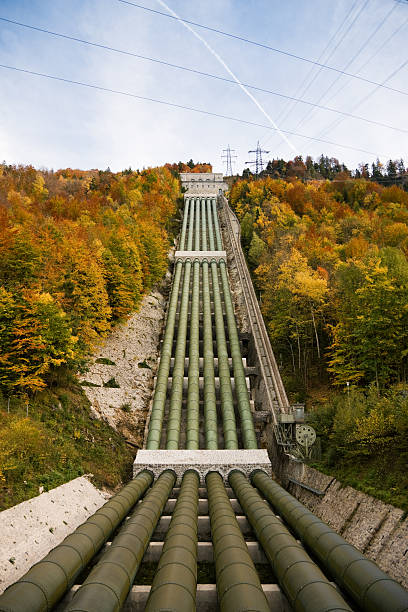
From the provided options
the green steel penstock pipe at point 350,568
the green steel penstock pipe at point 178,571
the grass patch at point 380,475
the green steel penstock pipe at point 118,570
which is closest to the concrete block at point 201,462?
the grass patch at point 380,475

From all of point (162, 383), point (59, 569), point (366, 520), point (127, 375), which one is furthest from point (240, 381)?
point (59, 569)

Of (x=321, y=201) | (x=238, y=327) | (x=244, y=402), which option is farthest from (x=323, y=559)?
(x=321, y=201)

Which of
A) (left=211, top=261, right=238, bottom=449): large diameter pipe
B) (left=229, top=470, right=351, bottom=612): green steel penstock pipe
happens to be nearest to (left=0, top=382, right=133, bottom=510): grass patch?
(left=211, top=261, right=238, bottom=449): large diameter pipe

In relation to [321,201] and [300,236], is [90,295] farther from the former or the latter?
[321,201]

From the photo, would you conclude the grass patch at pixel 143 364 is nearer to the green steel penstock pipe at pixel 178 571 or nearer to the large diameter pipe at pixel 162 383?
the large diameter pipe at pixel 162 383

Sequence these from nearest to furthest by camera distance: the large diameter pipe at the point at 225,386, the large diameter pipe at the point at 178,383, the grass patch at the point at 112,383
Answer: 1. the large diameter pipe at the point at 178,383
2. the large diameter pipe at the point at 225,386
3. the grass patch at the point at 112,383

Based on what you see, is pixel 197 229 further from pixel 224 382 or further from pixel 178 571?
pixel 178 571
